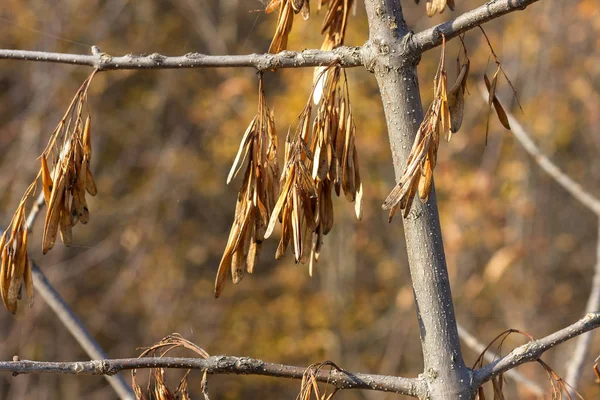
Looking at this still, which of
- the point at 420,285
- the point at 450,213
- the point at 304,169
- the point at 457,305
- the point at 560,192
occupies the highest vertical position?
the point at 560,192

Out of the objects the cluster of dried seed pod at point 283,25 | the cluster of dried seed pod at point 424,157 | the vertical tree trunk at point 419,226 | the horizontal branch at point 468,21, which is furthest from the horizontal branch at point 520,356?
the cluster of dried seed pod at point 283,25

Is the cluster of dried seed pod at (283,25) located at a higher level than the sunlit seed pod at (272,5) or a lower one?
lower

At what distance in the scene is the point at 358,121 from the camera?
5082 millimetres

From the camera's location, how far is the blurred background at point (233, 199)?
16.3 ft

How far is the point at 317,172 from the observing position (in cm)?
96


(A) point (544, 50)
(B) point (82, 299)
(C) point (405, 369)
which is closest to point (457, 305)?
(C) point (405, 369)

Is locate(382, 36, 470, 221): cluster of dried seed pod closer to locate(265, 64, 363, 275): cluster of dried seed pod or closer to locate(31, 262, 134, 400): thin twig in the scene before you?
locate(265, 64, 363, 275): cluster of dried seed pod

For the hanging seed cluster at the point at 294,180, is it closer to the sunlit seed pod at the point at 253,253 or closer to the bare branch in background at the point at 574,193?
the sunlit seed pod at the point at 253,253

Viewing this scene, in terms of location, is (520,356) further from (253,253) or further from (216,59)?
(216,59)

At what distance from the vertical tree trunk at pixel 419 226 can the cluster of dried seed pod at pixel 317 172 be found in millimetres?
67

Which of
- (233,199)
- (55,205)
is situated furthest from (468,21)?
(233,199)

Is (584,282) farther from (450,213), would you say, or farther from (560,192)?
(450,213)

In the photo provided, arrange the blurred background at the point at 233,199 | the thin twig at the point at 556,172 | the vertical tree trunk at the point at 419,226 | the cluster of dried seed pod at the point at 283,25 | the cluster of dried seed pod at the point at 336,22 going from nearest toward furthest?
1. the vertical tree trunk at the point at 419,226
2. the cluster of dried seed pod at the point at 283,25
3. the cluster of dried seed pod at the point at 336,22
4. the thin twig at the point at 556,172
5. the blurred background at the point at 233,199

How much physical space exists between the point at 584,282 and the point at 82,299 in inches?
173
